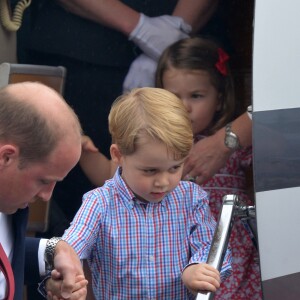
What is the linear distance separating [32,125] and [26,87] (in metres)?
0.15

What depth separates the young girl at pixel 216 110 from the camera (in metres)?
3.70

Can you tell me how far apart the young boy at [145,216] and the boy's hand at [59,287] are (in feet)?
1.14

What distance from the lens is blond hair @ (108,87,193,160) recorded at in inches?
120

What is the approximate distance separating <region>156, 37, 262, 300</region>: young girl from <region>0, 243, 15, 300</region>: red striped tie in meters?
1.38

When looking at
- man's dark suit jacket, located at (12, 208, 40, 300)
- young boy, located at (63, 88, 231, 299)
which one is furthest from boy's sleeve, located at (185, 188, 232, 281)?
man's dark suit jacket, located at (12, 208, 40, 300)

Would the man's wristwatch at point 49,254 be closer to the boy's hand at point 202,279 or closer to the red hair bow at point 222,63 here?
the boy's hand at point 202,279

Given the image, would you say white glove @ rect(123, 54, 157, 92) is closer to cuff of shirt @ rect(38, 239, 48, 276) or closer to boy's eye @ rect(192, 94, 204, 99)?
boy's eye @ rect(192, 94, 204, 99)

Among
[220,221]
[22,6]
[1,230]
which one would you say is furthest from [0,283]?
[22,6]

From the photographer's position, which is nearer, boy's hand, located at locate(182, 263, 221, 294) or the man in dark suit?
the man in dark suit

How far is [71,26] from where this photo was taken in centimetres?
409

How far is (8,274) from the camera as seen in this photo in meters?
2.39

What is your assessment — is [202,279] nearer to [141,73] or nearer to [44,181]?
[44,181]

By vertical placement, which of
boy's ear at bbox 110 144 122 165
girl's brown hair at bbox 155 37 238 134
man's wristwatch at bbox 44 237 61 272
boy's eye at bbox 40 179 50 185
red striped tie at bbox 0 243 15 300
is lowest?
red striped tie at bbox 0 243 15 300

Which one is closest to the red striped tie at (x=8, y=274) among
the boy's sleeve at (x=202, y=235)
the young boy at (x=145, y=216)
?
the young boy at (x=145, y=216)
